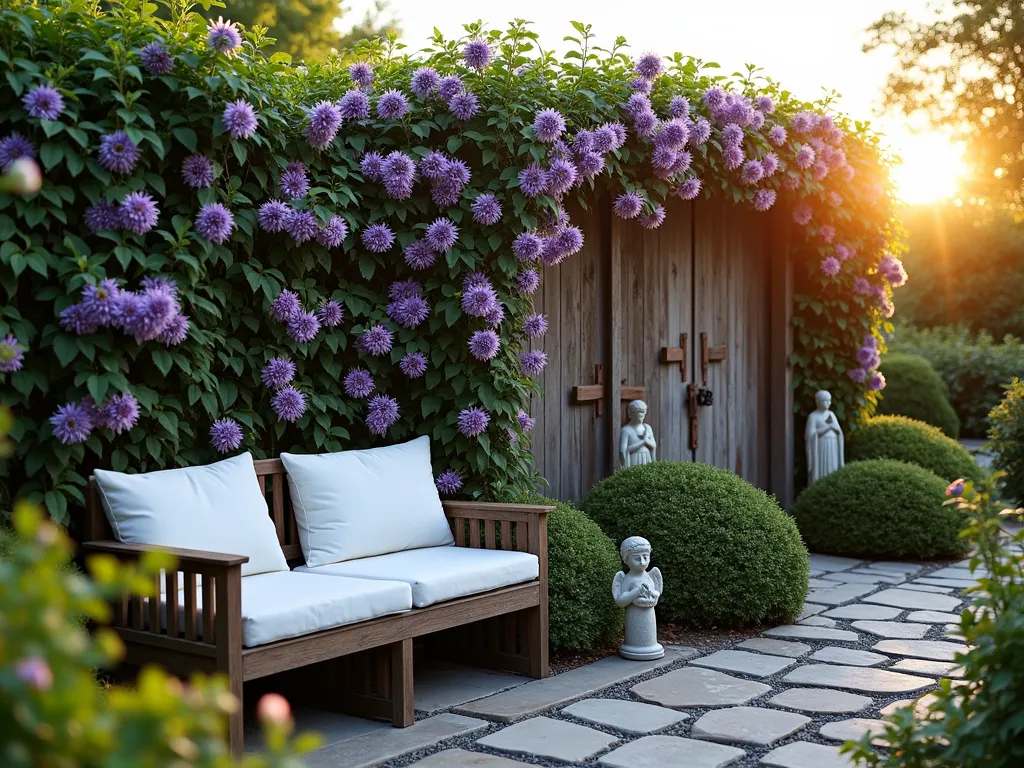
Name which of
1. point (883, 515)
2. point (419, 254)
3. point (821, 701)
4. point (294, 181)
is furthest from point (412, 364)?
point (883, 515)

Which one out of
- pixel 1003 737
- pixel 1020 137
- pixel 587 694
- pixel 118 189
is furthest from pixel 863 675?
pixel 1020 137

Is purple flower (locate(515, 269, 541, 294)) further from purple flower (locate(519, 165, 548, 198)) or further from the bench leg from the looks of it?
the bench leg

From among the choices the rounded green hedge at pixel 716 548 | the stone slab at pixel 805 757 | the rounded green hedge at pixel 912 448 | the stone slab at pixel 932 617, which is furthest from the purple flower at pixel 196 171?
the rounded green hedge at pixel 912 448

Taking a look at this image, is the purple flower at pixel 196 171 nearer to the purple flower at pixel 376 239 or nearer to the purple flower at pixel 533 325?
the purple flower at pixel 376 239

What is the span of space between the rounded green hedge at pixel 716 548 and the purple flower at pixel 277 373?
175 cm

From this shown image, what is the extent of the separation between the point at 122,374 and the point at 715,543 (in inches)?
103

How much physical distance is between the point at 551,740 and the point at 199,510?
4.34 feet

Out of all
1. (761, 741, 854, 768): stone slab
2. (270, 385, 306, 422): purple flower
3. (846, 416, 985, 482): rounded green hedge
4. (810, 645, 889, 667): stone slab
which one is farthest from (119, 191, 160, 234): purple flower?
(846, 416, 985, 482): rounded green hedge

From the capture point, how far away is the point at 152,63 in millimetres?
3516

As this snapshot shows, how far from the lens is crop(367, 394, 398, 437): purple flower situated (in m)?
4.37

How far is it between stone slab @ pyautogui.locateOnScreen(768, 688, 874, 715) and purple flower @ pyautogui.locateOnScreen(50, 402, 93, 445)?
8.05 ft

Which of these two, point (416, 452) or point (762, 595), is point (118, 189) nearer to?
point (416, 452)

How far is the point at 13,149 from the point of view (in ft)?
10.6

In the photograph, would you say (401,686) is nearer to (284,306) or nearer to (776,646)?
(284,306)
